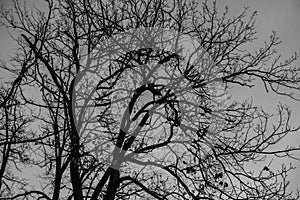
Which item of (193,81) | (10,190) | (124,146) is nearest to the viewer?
(193,81)

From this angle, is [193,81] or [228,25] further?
[228,25]

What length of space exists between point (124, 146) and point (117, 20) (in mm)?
3100

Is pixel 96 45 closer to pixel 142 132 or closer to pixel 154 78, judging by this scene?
pixel 154 78

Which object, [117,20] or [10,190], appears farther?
[10,190]

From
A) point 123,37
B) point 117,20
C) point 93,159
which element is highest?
point 117,20

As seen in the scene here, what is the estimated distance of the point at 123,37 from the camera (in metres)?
8.15

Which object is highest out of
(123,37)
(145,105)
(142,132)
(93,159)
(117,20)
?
(117,20)

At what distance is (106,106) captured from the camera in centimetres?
827

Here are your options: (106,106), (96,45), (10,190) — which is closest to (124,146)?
(106,106)

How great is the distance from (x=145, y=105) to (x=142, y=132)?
26.7 inches

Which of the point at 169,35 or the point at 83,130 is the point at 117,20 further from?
the point at 83,130

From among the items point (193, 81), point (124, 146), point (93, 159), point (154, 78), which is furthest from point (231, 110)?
point (93, 159)

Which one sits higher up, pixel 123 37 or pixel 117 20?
pixel 117 20

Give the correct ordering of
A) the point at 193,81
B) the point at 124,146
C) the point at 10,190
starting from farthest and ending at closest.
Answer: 1. the point at 10,190
2. the point at 124,146
3. the point at 193,81
